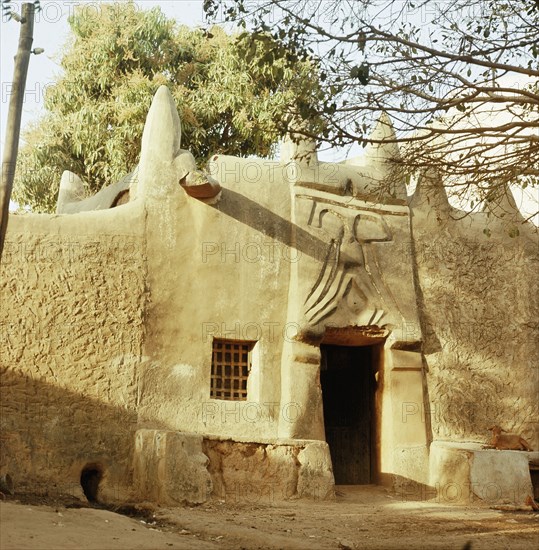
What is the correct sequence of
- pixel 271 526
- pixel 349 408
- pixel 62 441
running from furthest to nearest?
pixel 349 408
pixel 62 441
pixel 271 526

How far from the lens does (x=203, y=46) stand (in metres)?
21.1

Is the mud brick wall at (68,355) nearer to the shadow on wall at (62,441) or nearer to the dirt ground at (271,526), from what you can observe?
the shadow on wall at (62,441)

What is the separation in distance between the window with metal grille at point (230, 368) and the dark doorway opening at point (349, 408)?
174 centimetres

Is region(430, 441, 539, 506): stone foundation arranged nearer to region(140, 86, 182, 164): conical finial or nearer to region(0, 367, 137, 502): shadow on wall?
region(0, 367, 137, 502): shadow on wall

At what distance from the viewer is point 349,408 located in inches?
594

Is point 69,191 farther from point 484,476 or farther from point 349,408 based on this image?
point 484,476

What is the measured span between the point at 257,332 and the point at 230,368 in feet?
→ 1.99

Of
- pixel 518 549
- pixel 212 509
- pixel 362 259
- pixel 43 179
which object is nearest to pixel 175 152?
pixel 362 259

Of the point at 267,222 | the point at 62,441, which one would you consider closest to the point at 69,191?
the point at 267,222

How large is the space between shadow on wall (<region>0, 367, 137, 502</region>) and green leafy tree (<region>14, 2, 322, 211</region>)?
29.5ft

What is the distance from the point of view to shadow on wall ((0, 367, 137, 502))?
1105 cm

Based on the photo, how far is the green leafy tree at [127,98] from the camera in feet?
65.6

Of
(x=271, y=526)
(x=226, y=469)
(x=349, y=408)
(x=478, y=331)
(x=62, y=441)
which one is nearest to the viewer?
(x=271, y=526)

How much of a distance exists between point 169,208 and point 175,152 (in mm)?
779
